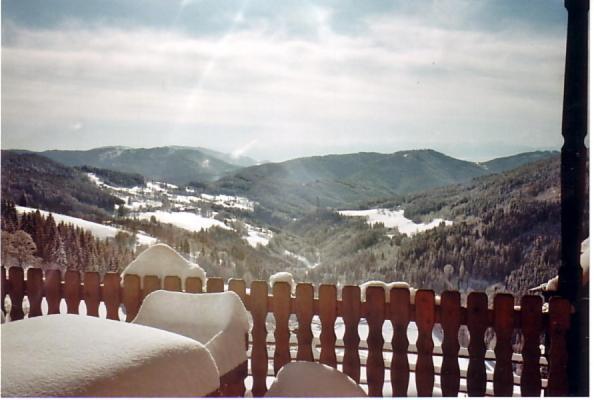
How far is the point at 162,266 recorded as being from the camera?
3.60 metres

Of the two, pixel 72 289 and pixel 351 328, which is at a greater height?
pixel 72 289

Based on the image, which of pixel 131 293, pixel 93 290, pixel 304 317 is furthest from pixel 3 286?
pixel 304 317

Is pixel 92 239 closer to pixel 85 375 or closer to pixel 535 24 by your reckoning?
pixel 85 375

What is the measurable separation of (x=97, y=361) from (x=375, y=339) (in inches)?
82.2

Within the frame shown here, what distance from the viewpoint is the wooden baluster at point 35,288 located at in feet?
11.9

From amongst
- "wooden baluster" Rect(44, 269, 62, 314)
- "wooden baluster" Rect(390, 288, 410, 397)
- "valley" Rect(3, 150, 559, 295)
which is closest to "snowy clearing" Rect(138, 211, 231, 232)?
"valley" Rect(3, 150, 559, 295)

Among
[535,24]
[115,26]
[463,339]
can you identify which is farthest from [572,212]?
[115,26]

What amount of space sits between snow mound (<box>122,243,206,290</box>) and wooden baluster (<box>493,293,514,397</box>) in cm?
201

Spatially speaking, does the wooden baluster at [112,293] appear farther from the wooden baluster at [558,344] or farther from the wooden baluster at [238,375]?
the wooden baluster at [558,344]

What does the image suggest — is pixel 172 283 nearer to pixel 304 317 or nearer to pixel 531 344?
pixel 304 317

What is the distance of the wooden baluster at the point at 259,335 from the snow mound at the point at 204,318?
70 centimetres

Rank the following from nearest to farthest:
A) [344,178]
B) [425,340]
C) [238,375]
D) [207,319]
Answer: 1. [207,319]
2. [238,375]
3. [425,340]
4. [344,178]

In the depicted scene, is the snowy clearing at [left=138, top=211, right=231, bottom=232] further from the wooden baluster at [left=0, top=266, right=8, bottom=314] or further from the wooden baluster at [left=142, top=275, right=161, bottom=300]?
the wooden baluster at [left=142, top=275, right=161, bottom=300]

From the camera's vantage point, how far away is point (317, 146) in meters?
5.72
